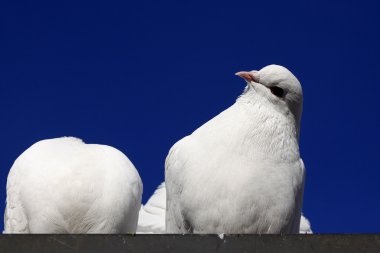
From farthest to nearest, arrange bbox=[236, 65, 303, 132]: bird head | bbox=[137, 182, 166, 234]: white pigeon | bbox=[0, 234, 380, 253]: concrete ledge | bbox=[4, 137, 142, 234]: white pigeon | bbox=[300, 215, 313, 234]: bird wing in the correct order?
1. bbox=[300, 215, 313, 234]: bird wing
2. bbox=[137, 182, 166, 234]: white pigeon
3. bbox=[236, 65, 303, 132]: bird head
4. bbox=[4, 137, 142, 234]: white pigeon
5. bbox=[0, 234, 380, 253]: concrete ledge

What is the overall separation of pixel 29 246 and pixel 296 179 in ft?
6.37

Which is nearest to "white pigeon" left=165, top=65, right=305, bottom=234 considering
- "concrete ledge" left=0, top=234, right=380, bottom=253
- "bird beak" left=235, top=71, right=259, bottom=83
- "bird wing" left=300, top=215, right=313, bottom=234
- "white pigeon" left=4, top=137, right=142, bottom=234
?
"bird beak" left=235, top=71, right=259, bottom=83

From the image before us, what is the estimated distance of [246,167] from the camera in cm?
471

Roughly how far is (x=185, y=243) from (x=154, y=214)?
230cm

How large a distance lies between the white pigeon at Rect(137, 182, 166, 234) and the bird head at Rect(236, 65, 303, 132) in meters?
1.51

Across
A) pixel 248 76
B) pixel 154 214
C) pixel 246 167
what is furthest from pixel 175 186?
pixel 154 214

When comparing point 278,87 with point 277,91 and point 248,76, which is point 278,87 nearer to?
point 277,91

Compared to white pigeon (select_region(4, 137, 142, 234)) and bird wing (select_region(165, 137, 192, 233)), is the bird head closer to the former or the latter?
bird wing (select_region(165, 137, 192, 233))

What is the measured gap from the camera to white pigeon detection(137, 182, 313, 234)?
590cm

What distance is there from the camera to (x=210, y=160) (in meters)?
4.76

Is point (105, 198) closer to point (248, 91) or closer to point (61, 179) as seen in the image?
point (61, 179)

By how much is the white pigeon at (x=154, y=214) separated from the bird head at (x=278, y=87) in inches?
59.6

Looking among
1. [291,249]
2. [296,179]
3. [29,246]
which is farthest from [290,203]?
[29,246]

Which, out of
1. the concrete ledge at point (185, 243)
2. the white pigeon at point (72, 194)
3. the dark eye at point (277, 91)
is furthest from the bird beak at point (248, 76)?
the concrete ledge at point (185, 243)
